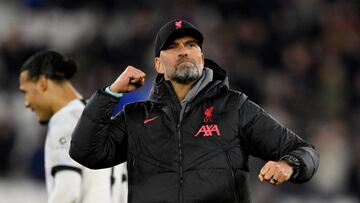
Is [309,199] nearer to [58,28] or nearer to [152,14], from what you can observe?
[152,14]

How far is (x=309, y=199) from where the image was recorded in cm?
1041

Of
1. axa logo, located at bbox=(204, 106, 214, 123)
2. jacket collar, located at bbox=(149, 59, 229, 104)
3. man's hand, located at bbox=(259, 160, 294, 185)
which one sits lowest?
man's hand, located at bbox=(259, 160, 294, 185)

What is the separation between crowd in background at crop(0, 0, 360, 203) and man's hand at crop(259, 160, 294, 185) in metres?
5.68

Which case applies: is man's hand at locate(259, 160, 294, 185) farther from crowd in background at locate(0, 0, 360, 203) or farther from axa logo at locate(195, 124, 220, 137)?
crowd in background at locate(0, 0, 360, 203)

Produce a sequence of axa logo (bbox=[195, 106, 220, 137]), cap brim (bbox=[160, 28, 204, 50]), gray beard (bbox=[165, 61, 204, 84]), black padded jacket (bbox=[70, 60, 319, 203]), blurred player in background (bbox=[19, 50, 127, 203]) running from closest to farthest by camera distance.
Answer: black padded jacket (bbox=[70, 60, 319, 203]) < axa logo (bbox=[195, 106, 220, 137]) < gray beard (bbox=[165, 61, 204, 84]) < cap brim (bbox=[160, 28, 204, 50]) < blurred player in background (bbox=[19, 50, 127, 203])

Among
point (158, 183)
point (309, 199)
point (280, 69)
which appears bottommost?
point (309, 199)

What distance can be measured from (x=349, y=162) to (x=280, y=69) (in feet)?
7.68

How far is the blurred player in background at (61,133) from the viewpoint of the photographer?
637 centimetres

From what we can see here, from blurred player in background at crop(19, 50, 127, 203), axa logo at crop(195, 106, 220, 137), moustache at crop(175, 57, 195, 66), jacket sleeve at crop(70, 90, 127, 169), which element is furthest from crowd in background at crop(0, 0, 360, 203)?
axa logo at crop(195, 106, 220, 137)

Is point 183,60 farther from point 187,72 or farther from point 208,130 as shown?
point 208,130

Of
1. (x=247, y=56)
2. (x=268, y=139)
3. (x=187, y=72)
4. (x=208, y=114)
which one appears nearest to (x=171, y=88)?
(x=187, y=72)

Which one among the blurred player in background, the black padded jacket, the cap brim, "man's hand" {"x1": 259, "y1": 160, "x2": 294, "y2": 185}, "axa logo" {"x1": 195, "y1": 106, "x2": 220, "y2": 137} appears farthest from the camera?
the blurred player in background

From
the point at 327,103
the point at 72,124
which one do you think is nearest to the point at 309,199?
the point at 327,103

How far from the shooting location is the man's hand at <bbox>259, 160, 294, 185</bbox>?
4648 millimetres
